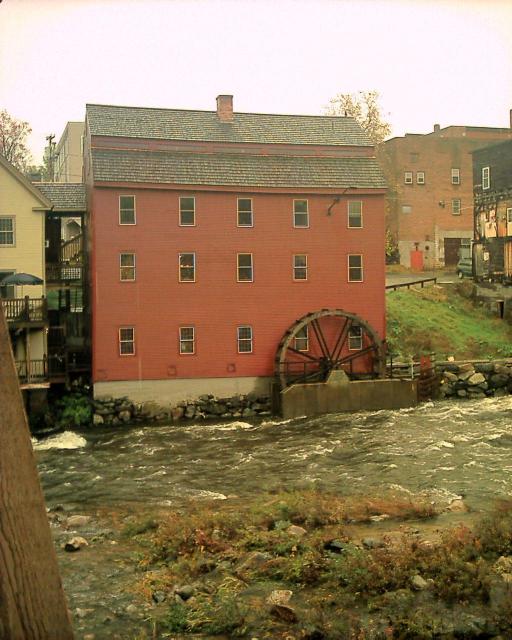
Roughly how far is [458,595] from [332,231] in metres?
23.8

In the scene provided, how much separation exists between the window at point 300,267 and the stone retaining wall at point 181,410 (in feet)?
16.8

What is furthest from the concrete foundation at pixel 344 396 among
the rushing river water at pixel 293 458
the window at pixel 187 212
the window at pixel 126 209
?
the window at pixel 126 209

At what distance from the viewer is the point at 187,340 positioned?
29.9 m

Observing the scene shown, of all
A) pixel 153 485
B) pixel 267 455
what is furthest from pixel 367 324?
pixel 153 485

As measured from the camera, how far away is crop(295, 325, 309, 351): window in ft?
102

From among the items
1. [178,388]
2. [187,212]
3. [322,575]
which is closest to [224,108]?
[187,212]

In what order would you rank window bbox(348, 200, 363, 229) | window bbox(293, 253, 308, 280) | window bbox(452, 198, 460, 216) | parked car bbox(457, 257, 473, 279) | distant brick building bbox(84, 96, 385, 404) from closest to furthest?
distant brick building bbox(84, 96, 385, 404) → window bbox(293, 253, 308, 280) → window bbox(348, 200, 363, 229) → parked car bbox(457, 257, 473, 279) → window bbox(452, 198, 460, 216)

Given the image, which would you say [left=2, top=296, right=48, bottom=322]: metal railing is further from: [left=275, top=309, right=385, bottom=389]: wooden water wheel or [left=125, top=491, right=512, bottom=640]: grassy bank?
[left=125, top=491, right=512, bottom=640]: grassy bank

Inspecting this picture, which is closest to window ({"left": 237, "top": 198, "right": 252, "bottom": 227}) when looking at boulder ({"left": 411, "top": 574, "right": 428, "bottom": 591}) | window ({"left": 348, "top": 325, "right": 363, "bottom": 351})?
window ({"left": 348, "top": 325, "right": 363, "bottom": 351})

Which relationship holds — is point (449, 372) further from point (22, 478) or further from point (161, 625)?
point (22, 478)

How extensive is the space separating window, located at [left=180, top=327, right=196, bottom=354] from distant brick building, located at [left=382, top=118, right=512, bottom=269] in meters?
27.6

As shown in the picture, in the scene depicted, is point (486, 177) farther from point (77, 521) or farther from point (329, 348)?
point (77, 521)

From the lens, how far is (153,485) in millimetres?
18266

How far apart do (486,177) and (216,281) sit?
804 inches
